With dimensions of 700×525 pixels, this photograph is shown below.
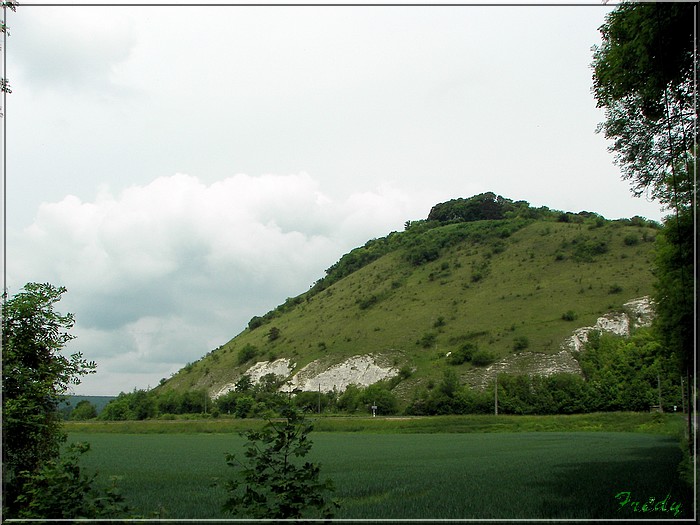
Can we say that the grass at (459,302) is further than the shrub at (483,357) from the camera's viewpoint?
No

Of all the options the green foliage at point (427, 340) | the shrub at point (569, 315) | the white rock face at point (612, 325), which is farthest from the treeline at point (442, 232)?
the white rock face at point (612, 325)

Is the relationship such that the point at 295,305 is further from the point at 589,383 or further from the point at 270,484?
the point at 589,383

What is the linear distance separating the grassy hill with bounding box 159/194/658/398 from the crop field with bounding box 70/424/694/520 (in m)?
1.61

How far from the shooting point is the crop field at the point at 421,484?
721 cm

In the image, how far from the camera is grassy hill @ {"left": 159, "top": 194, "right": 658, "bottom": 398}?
11500 millimetres

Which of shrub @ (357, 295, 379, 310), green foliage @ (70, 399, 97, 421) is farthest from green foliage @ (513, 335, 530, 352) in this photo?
green foliage @ (70, 399, 97, 421)

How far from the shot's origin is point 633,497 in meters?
7.24

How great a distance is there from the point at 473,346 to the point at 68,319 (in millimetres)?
20764

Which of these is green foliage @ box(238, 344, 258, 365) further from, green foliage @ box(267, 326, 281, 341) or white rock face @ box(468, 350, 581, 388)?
white rock face @ box(468, 350, 581, 388)

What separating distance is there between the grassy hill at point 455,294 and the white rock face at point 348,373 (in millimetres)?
303

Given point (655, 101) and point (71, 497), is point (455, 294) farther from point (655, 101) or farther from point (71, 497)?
point (71, 497)

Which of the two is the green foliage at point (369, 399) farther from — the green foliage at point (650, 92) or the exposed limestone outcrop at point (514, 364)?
the green foliage at point (650, 92)

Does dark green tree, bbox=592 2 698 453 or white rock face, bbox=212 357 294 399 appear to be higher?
dark green tree, bbox=592 2 698 453
